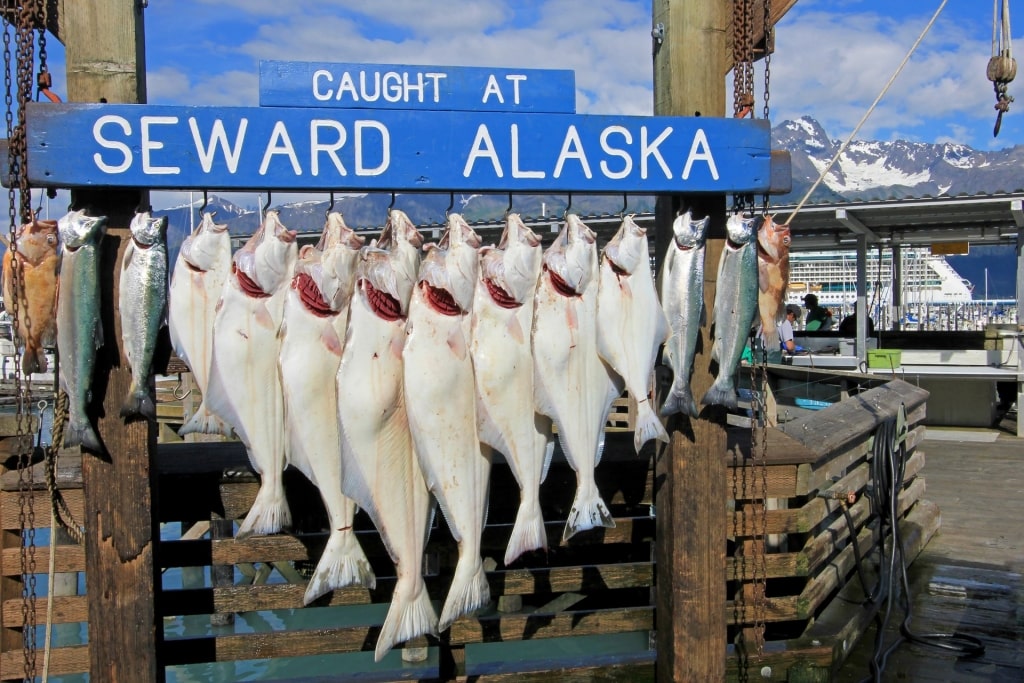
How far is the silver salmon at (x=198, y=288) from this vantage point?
98.9 inches

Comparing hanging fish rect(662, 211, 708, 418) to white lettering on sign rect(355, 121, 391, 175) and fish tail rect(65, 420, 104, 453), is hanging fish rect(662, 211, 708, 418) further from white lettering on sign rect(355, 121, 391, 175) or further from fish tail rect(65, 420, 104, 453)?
fish tail rect(65, 420, 104, 453)

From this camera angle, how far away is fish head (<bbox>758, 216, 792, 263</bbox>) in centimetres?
285

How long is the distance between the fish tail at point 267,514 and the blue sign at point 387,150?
0.91 metres

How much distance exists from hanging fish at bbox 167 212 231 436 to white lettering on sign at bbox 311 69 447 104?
529mm

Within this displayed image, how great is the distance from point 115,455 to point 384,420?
895 mm

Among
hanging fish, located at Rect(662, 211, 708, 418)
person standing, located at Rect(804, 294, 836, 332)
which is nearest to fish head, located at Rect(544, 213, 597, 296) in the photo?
hanging fish, located at Rect(662, 211, 708, 418)

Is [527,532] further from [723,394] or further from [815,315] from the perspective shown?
[815,315]

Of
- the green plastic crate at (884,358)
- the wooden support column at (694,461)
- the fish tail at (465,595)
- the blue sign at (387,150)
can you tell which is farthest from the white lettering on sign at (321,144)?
the green plastic crate at (884,358)

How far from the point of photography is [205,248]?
8.24ft

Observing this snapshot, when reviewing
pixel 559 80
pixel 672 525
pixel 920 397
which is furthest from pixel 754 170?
pixel 920 397

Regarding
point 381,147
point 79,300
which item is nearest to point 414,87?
point 381,147

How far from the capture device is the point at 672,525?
3.05 metres

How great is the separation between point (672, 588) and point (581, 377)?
0.98 metres

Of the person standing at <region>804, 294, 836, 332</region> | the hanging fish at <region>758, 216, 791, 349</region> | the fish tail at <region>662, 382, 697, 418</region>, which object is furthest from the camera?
the person standing at <region>804, 294, 836, 332</region>
